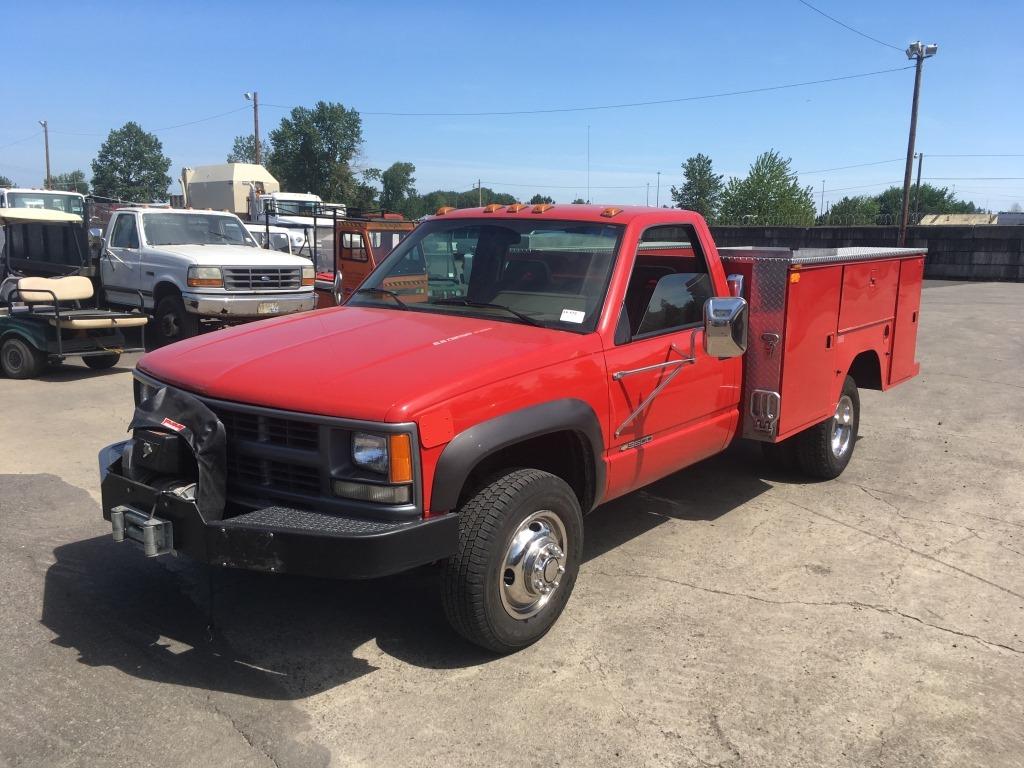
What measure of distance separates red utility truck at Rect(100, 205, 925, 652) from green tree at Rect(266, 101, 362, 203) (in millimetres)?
90835

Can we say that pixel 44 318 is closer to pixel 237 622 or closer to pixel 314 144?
pixel 237 622

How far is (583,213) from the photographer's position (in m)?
4.73

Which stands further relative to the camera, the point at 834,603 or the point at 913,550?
the point at 913,550

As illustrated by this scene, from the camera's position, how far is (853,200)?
108m

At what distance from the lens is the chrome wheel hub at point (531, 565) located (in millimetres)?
3668

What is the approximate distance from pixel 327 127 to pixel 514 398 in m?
96.0

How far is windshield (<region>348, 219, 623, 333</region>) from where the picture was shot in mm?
4316

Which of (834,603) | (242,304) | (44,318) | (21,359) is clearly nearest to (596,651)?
(834,603)

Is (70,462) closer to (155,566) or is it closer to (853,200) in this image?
(155,566)

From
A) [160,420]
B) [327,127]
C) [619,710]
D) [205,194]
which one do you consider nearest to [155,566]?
[160,420]

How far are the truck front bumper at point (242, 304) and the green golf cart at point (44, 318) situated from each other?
0.83 m

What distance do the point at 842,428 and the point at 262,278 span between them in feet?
29.6

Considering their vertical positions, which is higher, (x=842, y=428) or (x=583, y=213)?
(x=583, y=213)

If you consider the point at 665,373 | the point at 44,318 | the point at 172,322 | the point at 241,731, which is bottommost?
the point at 241,731
